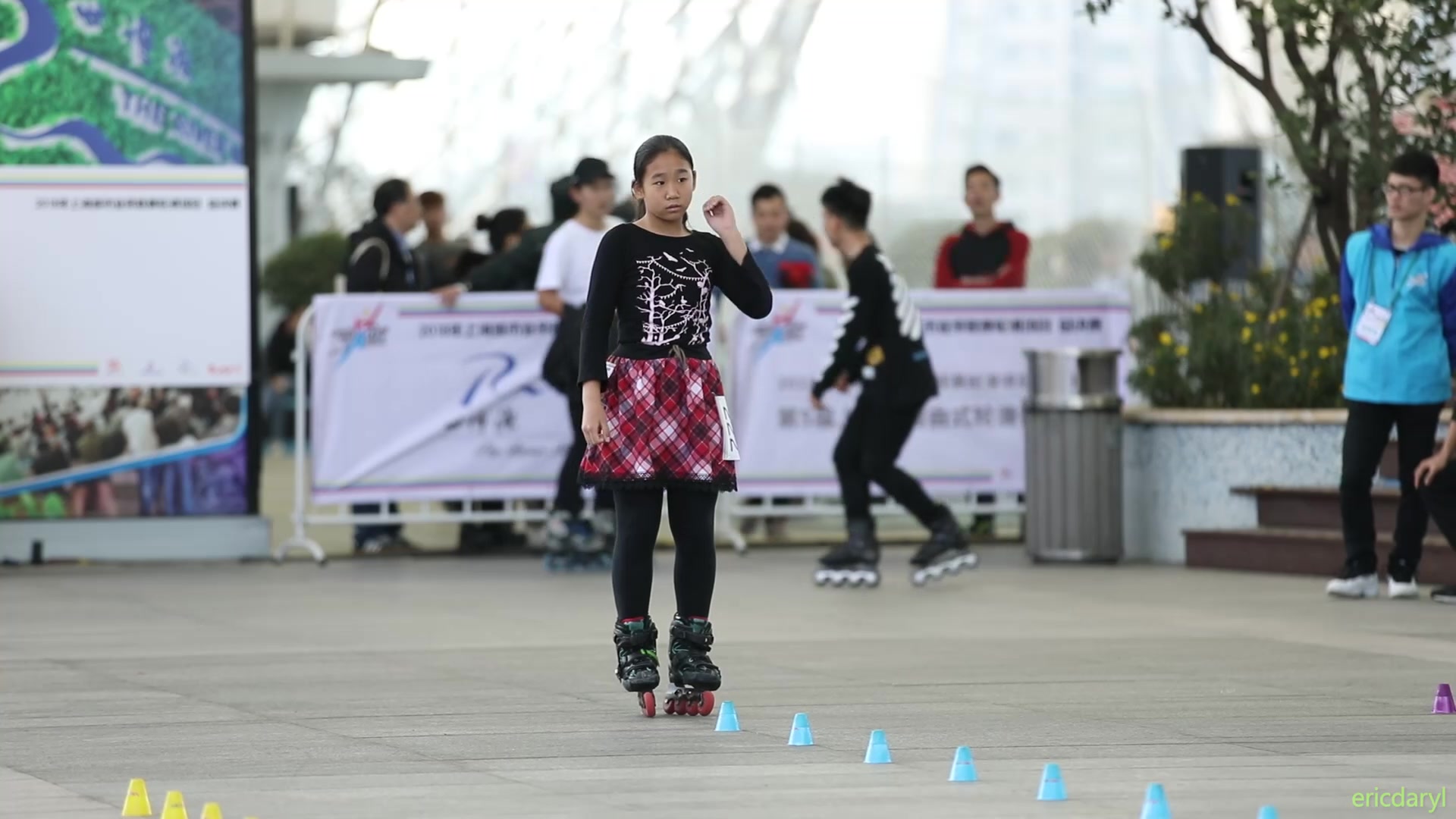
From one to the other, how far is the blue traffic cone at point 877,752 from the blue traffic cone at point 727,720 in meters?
0.70

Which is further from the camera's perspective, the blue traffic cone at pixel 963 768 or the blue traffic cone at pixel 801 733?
the blue traffic cone at pixel 801 733

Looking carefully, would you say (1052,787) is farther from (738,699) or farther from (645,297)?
(645,297)

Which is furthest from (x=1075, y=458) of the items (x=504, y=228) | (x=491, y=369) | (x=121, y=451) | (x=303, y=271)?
(x=303, y=271)

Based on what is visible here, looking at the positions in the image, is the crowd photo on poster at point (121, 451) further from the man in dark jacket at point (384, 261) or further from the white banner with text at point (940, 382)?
the white banner with text at point (940, 382)

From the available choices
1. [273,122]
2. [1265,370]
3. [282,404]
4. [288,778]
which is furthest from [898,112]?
[288,778]

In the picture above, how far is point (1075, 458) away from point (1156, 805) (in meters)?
8.24

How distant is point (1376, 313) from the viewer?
11.1 metres

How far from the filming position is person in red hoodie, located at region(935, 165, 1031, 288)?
14906mm

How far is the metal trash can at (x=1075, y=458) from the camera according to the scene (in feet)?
44.3

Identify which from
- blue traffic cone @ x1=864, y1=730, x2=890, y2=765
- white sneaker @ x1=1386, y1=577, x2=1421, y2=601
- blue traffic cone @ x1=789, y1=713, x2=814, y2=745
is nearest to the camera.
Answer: blue traffic cone @ x1=864, y1=730, x2=890, y2=765

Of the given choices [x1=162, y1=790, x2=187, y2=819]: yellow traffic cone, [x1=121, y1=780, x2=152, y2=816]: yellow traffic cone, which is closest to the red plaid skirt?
[x1=121, y1=780, x2=152, y2=816]: yellow traffic cone

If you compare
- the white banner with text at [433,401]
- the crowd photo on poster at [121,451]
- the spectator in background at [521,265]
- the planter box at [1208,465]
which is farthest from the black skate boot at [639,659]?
the spectator in background at [521,265]

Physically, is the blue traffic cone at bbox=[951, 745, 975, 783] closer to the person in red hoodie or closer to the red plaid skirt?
the red plaid skirt

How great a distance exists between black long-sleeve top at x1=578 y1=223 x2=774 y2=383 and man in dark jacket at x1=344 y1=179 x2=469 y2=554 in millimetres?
6881
